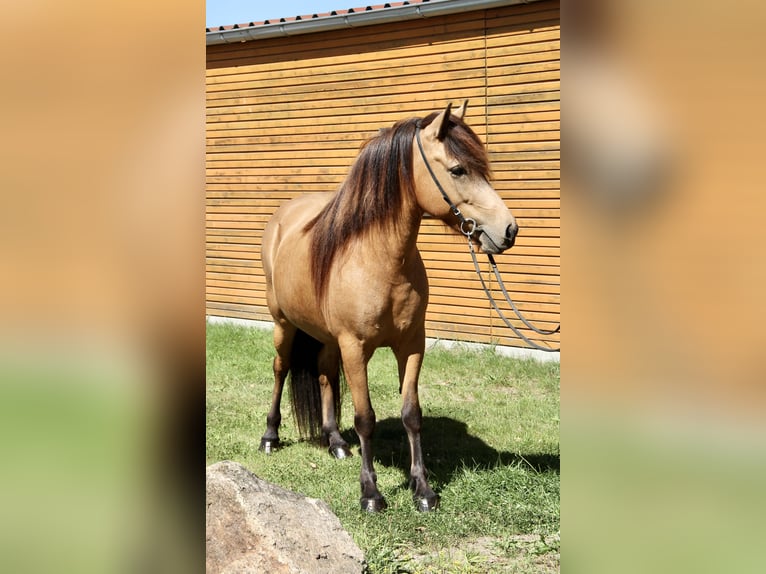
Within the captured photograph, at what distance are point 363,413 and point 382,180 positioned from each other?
1325 millimetres

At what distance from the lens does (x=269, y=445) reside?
482 centimetres

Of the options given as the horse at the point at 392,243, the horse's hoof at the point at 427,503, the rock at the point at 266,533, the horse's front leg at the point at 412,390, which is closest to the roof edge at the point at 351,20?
the horse at the point at 392,243

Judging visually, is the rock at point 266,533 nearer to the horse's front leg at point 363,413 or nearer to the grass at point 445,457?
the grass at point 445,457

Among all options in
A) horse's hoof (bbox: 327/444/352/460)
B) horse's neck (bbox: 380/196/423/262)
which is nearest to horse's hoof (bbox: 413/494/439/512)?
horse's hoof (bbox: 327/444/352/460)

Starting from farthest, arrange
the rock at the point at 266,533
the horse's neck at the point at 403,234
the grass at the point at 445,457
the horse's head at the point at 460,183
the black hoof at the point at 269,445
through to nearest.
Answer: the black hoof at the point at 269,445 → the horse's neck at the point at 403,234 → the horse's head at the point at 460,183 → the grass at the point at 445,457 → the rock at the point at 266,533

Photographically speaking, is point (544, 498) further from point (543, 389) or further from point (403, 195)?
point (543, 389)

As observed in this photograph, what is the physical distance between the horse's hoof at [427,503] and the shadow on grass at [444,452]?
0.35 meters

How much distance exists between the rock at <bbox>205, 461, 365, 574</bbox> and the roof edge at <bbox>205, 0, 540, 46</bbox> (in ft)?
18.6

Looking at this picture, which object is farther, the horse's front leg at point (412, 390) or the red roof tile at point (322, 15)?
the red roof tile at point (322, 15)

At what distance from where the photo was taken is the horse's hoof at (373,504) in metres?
3.67

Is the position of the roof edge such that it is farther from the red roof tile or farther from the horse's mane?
the horse's mane
